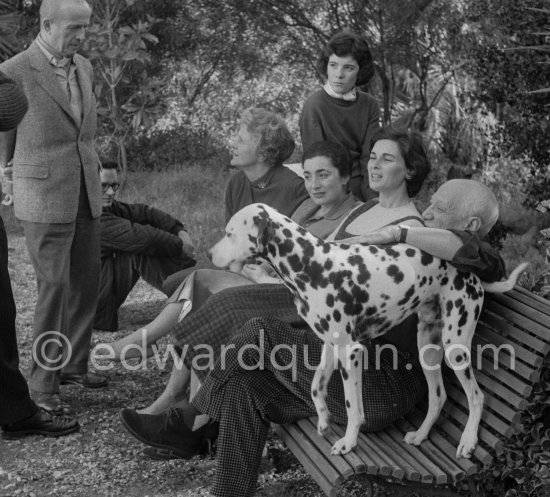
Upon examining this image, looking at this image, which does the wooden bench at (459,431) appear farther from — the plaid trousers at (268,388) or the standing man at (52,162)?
the standing man at (52,162)

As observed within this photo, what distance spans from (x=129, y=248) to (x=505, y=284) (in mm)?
3534

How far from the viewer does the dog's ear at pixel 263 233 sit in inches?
128

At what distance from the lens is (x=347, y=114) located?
5148mm

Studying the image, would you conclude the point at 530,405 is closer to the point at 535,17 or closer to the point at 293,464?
the point at 293,464

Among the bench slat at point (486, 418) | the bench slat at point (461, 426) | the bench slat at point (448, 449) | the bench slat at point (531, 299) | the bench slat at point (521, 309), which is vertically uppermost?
the bench slat at point (531, 299)

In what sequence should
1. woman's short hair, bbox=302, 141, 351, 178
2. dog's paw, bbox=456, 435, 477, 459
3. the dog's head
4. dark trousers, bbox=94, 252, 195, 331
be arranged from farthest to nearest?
dark trousers, bbox=94, 252, 195, 331 < woman's short hair, bbox=302, 141, 351, 178 < the dog's head < dog's paw, bbox=456, 435, 477, 459

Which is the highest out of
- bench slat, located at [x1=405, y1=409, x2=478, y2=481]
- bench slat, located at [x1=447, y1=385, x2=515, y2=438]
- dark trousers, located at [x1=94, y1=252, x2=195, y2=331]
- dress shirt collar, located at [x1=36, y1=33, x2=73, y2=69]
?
dress shirt collar, located at [x1=36, y1=33, x2=73, y2=69]

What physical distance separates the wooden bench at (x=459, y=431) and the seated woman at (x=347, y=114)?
191cm

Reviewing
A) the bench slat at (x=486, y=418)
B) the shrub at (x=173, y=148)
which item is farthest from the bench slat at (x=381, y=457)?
the shrub at (x=173, y=148)

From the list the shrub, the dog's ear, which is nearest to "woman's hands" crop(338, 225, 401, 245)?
the dog's ear

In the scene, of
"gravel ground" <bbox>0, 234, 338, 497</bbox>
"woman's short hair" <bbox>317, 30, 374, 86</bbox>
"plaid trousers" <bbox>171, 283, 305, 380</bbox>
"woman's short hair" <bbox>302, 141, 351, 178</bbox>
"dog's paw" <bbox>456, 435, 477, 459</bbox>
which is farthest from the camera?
"woman's short hair" <bbox>317, 30, 374, 86</bbox>

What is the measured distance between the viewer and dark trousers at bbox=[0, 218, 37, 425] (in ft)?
14.1

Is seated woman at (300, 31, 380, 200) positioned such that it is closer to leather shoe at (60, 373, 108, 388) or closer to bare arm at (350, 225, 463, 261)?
leather shoe at (60, 373, 108, 388)

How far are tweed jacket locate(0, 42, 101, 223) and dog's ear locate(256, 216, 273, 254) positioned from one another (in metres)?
1.85
